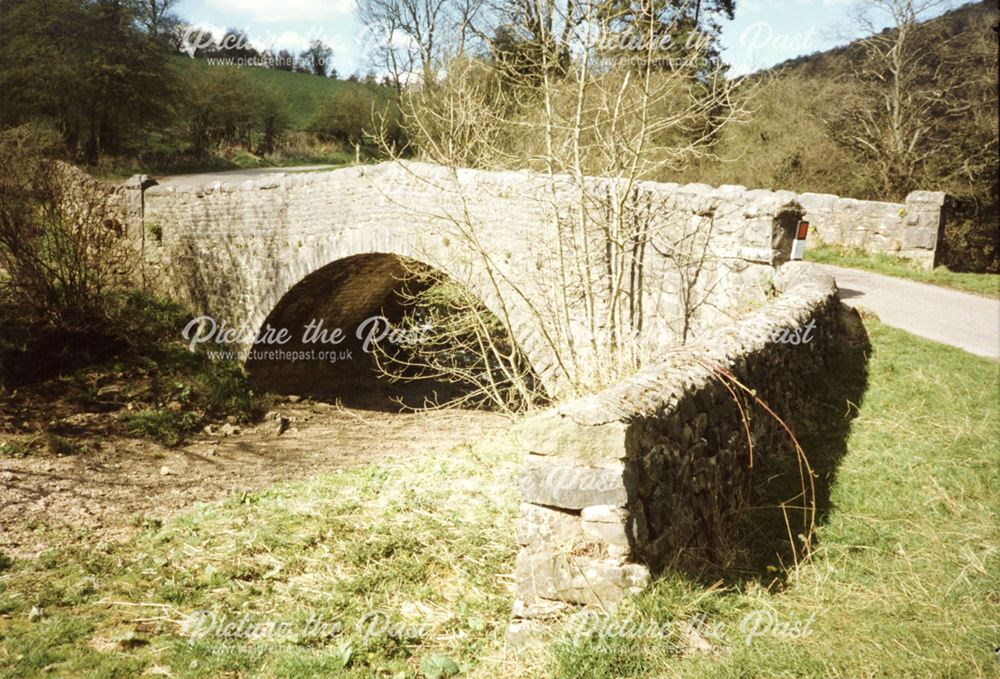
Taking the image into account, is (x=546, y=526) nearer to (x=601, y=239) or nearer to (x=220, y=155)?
(x=601, y=239)

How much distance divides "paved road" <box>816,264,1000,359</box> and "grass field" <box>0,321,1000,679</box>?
59 centimetres

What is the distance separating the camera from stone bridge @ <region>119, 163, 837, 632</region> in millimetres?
3541

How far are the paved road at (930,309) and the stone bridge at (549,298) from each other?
4.59 feet

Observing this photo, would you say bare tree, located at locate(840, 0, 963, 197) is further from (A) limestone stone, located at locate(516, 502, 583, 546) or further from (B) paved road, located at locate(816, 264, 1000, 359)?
(A) limestone stone, located at locate(516, 502, 583, 546)

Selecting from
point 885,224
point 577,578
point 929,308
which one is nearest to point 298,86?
point 885,224

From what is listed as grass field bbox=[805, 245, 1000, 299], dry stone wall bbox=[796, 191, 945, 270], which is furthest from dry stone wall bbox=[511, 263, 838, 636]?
dry stone wall bbox=[796, 191, 945, 270]

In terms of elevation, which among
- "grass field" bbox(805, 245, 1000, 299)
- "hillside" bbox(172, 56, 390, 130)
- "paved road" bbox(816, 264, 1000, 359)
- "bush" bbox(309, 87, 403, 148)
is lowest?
"paved road" bbox(816, 264, 1000, 359)

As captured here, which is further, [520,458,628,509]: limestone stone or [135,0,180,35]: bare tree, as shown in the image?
[135,0,180,35]: bare tree

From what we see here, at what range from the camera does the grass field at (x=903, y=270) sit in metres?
10.3

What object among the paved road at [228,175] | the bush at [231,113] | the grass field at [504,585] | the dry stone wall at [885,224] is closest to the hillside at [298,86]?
the bush at [231,113]

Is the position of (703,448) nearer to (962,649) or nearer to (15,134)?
(962,649)

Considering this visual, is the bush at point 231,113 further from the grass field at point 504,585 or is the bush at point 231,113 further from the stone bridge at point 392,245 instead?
the grass field at point 504,585

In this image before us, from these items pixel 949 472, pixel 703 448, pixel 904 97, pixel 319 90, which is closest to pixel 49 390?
pixel 703 448

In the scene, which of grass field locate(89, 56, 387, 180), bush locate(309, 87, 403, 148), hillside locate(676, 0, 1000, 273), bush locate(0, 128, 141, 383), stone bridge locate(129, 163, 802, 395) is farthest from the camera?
bush locate(309, 87, 403, 148)
